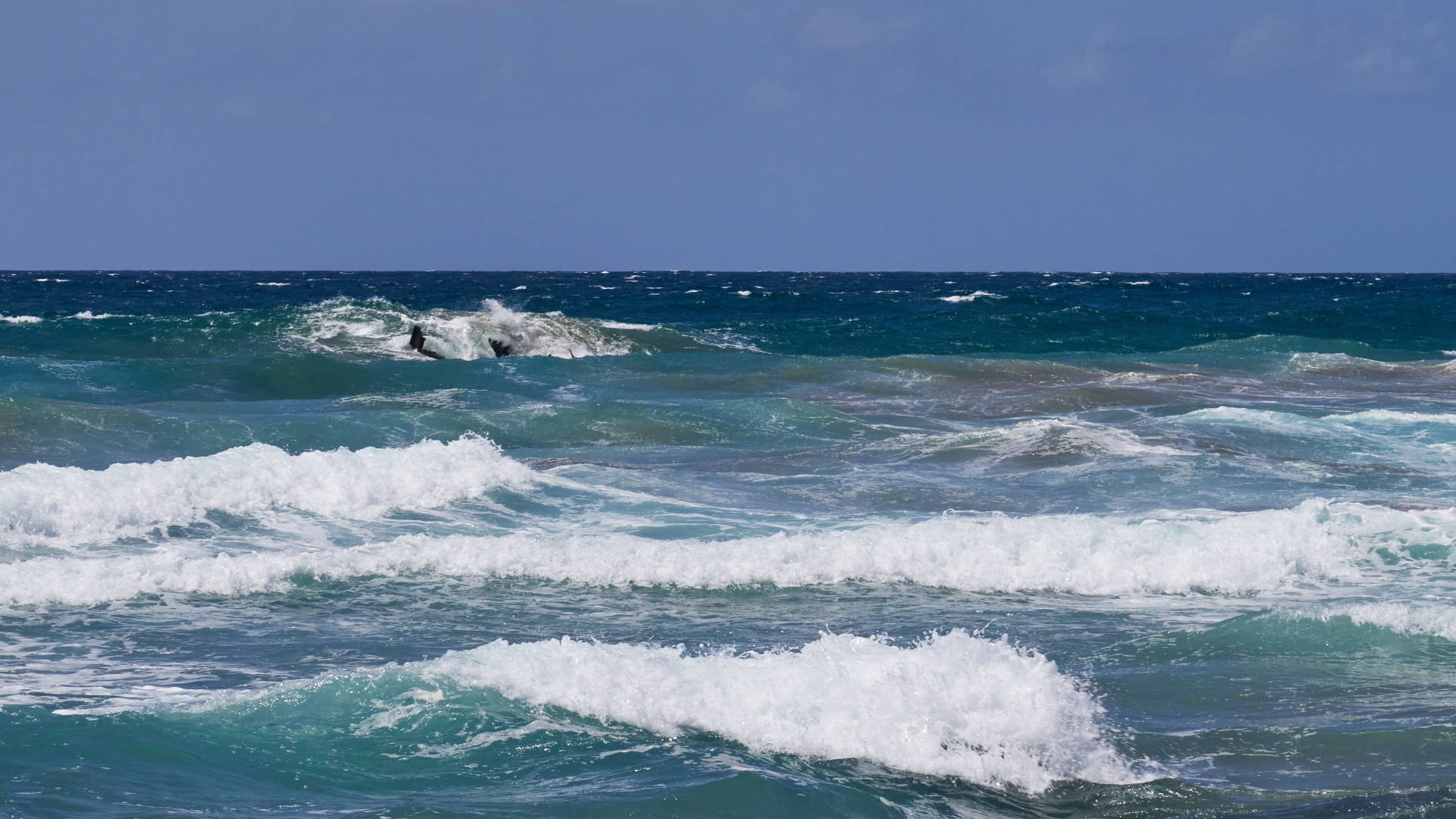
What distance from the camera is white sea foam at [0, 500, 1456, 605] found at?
923cm

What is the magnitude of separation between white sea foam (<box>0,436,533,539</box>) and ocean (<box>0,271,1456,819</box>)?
0.04m

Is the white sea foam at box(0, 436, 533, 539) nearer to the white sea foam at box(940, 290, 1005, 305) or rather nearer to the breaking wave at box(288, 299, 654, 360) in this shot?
the breaking wave at box(288, 299, 654, 360)

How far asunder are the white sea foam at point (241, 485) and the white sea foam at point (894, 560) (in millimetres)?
1142

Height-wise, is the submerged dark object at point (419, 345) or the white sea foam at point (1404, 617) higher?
the submerged dark object at point (419, 345)

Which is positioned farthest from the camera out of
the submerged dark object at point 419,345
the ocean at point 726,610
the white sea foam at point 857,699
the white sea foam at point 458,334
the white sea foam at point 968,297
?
the white sea foam at point 968,297

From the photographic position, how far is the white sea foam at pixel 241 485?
1066 centimetres

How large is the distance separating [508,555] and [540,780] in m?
4.54

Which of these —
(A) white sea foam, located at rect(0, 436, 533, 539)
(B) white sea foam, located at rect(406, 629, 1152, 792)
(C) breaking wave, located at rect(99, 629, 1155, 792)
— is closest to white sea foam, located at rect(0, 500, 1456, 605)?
(A) white sea foam, located at rect(0, 436, 533, 539)

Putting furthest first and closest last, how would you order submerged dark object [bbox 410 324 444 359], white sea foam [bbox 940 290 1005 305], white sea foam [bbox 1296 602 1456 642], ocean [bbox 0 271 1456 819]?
white sea foam [bbox 940 290 1005 305], submerged dark object [bbox 410 324 444 359], white sea foam [bbox 1296 602 1456 642], ocean [bbox 0 271 1456 819]

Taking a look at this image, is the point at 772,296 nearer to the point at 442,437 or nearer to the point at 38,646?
the point at 442,437

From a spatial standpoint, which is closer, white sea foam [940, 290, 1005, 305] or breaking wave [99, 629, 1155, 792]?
breaking wave [99, 629, 1155, 792]

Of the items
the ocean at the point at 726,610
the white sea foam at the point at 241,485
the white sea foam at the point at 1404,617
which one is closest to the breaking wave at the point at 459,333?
the ocean at the point at 726,610

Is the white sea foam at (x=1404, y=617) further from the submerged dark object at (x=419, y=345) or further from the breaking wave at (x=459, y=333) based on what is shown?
the submerged dark object at (x=419, y=345)

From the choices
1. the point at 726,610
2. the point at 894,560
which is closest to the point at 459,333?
the point at 894,560
